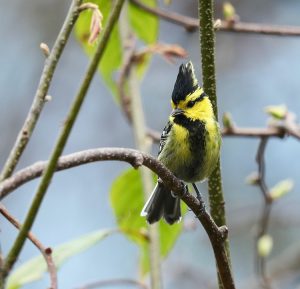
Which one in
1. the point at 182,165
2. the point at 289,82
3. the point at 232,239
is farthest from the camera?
the point at 289,82

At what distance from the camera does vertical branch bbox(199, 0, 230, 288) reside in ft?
3.43

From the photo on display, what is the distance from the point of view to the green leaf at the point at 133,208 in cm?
180

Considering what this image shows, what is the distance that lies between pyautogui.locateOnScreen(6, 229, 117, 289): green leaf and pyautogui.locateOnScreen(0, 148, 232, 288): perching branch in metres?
0.45

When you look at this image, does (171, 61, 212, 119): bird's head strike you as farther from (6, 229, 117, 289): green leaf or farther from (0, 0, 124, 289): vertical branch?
(0, 0, 124, 289): vertical branch

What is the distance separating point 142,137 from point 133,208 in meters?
0.21

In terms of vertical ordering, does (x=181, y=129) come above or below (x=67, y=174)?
below

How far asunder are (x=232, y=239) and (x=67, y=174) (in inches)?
73.6

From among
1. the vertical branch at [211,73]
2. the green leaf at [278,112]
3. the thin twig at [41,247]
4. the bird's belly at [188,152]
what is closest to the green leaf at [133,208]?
the bird's belly at [188,152]

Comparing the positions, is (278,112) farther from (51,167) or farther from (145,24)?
(51,167)

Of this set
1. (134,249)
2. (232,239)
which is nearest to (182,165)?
(232,239)

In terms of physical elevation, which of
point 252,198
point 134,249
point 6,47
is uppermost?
point 6,47

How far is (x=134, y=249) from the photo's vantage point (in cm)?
546

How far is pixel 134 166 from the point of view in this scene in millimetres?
851

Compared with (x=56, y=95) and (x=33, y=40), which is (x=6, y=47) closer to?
(x=33, y=40)
